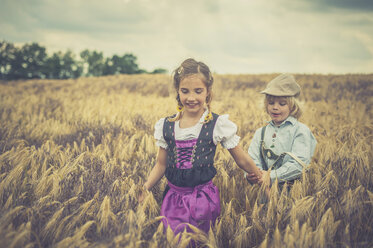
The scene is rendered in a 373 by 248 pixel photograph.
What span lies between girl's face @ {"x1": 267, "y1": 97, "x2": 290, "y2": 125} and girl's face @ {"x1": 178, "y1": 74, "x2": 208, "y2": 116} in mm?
772

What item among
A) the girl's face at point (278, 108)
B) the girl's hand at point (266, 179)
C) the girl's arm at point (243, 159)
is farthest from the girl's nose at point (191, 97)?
the girl's face at point (278, 108)

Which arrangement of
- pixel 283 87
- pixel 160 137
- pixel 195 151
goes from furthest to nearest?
pixel 283 87, pixel 160 137, pixel 195 151

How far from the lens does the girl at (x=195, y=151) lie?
1.35 meters

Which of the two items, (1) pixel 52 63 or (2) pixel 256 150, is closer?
(2) pixel 256 150

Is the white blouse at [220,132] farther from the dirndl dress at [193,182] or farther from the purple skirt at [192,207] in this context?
the purple skirt at [192,207]

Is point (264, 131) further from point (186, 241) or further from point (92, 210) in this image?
point (92, 210)

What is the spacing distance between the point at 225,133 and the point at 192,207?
500 millimetres

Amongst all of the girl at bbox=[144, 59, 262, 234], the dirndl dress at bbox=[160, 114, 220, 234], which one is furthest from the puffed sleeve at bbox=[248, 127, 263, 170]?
the dirndl dress at bbox=[160, 114, 220, 234]

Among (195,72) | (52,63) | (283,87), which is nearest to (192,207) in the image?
→ (195,72)

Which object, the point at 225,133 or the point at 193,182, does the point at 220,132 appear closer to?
the point at 225,133

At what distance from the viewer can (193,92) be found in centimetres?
135

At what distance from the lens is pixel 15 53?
160ft

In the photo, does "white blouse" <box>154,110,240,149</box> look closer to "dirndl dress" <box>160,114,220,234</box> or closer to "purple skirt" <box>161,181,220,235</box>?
"dirndl dress" <box>160,114,220,234</box>

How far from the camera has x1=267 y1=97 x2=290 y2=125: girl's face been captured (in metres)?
1.83
